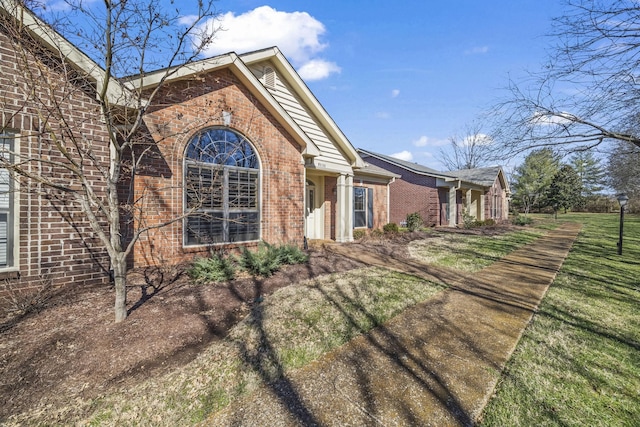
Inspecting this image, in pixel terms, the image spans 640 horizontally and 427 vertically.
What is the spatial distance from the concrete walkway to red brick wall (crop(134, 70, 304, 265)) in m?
3.70

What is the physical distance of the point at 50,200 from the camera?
4633 mm

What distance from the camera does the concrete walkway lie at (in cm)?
228

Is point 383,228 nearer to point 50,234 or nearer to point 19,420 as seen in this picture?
point 50,234

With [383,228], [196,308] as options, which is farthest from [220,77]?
[383,228]

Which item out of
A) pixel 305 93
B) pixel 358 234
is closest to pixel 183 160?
pixel 305 93

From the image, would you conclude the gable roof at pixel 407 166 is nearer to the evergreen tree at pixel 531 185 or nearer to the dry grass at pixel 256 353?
the dry grass at pixel 256 353

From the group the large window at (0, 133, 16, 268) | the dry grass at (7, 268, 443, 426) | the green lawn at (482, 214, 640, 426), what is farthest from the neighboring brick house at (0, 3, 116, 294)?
the green lawn at (482, 214, 640, 426)

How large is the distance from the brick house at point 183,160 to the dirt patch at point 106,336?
0.90 meters

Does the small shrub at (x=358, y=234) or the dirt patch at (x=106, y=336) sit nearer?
the dirt patch at (x=106, y=336)

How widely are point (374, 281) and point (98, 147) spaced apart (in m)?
5.87

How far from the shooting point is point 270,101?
7.60 metres

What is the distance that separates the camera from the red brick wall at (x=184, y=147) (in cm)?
592

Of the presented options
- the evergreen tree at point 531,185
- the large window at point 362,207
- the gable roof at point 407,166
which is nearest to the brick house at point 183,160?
the large window at point 362,207

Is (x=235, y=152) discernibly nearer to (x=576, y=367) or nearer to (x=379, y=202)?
(x=576, y=367)
